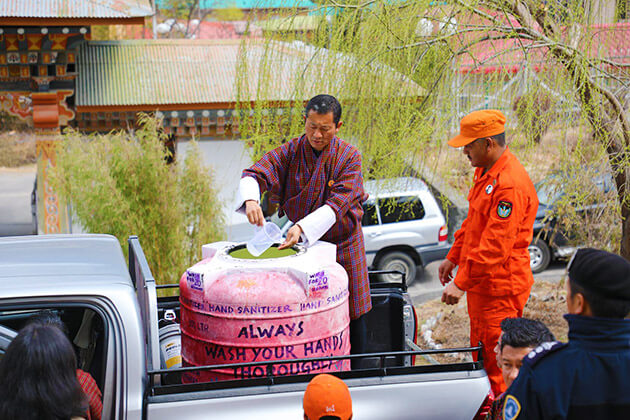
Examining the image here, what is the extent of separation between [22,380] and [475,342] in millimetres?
2272

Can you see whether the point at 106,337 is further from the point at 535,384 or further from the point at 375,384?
the point at 535,384

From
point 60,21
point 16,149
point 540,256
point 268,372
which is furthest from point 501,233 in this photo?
point 16,149

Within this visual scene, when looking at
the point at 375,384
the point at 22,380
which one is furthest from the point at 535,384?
the point at 22,380

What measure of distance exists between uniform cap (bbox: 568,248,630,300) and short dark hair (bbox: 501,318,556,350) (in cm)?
83

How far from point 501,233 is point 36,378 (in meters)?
2.18

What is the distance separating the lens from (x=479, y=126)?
3299 mm

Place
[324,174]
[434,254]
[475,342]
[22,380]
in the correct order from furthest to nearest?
[434,254] → [475,342] → [324,174] → [22,380]

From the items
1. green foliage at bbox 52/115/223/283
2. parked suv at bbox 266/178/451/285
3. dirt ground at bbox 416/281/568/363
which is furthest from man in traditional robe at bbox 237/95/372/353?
parked suv at bbox 266/178/451/285

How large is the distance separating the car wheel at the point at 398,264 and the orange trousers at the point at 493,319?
20.2ft

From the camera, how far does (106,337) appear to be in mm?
2373

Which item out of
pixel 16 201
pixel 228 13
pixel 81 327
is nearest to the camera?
pixel 81 327

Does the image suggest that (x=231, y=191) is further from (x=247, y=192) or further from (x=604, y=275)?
(x=604, y=275)

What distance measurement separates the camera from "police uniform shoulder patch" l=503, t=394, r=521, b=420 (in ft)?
5.83

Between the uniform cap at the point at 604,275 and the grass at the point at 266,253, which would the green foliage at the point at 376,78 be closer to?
the grass at the point at 266,253
